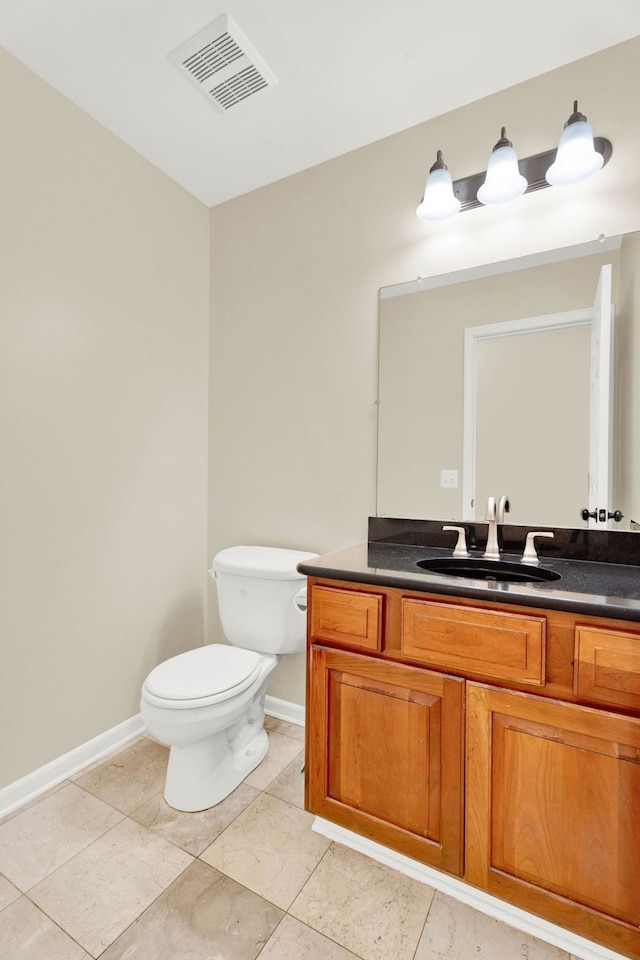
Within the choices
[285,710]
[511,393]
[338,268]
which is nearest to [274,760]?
[285,710]

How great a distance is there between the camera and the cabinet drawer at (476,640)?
1.07 meters

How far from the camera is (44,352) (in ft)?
5.43

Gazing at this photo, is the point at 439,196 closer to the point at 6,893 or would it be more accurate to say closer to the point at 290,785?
the point at 290,785

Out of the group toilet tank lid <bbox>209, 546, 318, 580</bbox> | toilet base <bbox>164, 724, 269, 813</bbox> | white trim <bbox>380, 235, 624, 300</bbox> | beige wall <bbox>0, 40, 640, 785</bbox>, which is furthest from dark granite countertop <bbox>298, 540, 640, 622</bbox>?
white trim <bbox>380, 235, 624, 300</bbox>

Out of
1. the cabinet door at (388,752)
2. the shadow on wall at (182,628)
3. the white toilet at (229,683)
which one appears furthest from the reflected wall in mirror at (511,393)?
the shadow on wall at (182,628)

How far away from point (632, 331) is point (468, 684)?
119 centimetres

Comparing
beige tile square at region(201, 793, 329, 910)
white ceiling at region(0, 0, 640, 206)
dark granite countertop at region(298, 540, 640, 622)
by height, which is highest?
white ceiling at region(0, 0, 640, 206)

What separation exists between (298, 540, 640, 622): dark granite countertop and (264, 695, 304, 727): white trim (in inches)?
36.5

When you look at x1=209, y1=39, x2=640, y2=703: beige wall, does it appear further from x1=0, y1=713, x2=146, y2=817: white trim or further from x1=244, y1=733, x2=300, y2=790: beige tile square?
x1=0, y1=713, x2=146, y2=817: white trim

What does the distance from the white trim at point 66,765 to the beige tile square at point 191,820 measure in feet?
1.22

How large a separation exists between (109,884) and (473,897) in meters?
0.99

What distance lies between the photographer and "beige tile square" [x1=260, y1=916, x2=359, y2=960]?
108 centimetres

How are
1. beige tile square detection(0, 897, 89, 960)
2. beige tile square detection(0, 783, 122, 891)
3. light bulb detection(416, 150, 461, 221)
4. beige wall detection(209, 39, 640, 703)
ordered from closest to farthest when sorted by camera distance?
beige tile square detection(0, 897, 89, 960) < beige tile square detection(0, 783, 122, 891) < beige wall detection(209, 39, 640, 703) < light bulb detection(416, 150, 461, 221)

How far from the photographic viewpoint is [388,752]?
127 centimetres
